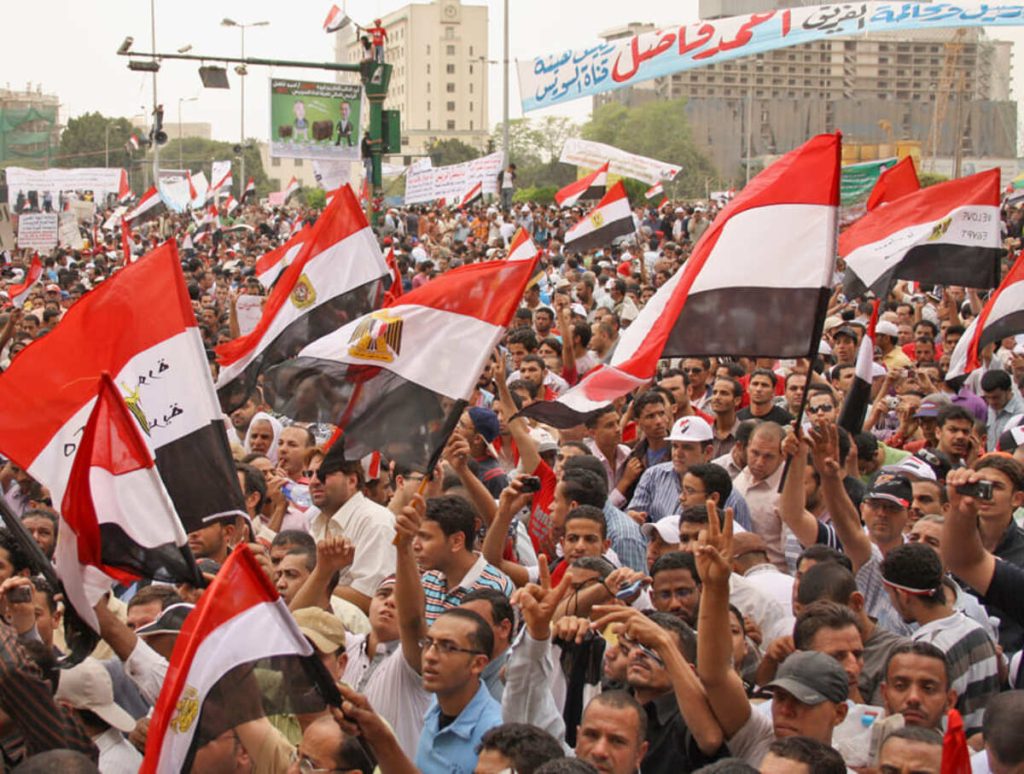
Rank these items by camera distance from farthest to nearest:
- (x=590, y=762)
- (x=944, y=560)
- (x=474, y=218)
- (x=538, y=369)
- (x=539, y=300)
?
(x=474, y=218) → (x=539, y=300) → (x=538, y=369) → (x=944, y=560) → (x=590, y=762)

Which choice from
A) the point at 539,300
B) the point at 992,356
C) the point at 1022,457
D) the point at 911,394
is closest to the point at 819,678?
the point at 1022,457

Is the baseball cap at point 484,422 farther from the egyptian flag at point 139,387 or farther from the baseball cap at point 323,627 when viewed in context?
the baseball cap at point 323,627

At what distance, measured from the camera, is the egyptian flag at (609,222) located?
1756 cm

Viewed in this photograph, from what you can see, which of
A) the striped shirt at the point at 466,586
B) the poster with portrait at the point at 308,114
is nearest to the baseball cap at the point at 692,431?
the striped shirt at the point at 466,586

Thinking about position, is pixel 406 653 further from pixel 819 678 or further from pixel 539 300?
pixel 539 300

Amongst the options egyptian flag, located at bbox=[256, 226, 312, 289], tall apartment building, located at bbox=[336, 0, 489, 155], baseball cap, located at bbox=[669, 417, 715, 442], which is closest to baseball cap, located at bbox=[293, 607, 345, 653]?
baseball cap, located at bbox=[669, 417, 715, 442]

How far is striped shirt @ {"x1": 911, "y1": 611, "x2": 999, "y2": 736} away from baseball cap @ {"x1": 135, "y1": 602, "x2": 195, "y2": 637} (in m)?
2.59

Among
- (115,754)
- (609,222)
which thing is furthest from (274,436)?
(609,222)

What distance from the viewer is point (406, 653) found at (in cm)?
542

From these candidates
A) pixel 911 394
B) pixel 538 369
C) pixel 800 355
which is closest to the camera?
pixel 800 355

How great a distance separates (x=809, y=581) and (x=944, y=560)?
0.51m

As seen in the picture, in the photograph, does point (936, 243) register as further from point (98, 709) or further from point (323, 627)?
point (98, 709)

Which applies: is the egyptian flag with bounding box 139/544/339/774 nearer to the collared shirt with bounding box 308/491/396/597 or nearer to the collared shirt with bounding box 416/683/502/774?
the collared shirt with bounding box 416/683/502/774

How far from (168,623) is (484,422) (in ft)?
12.5
